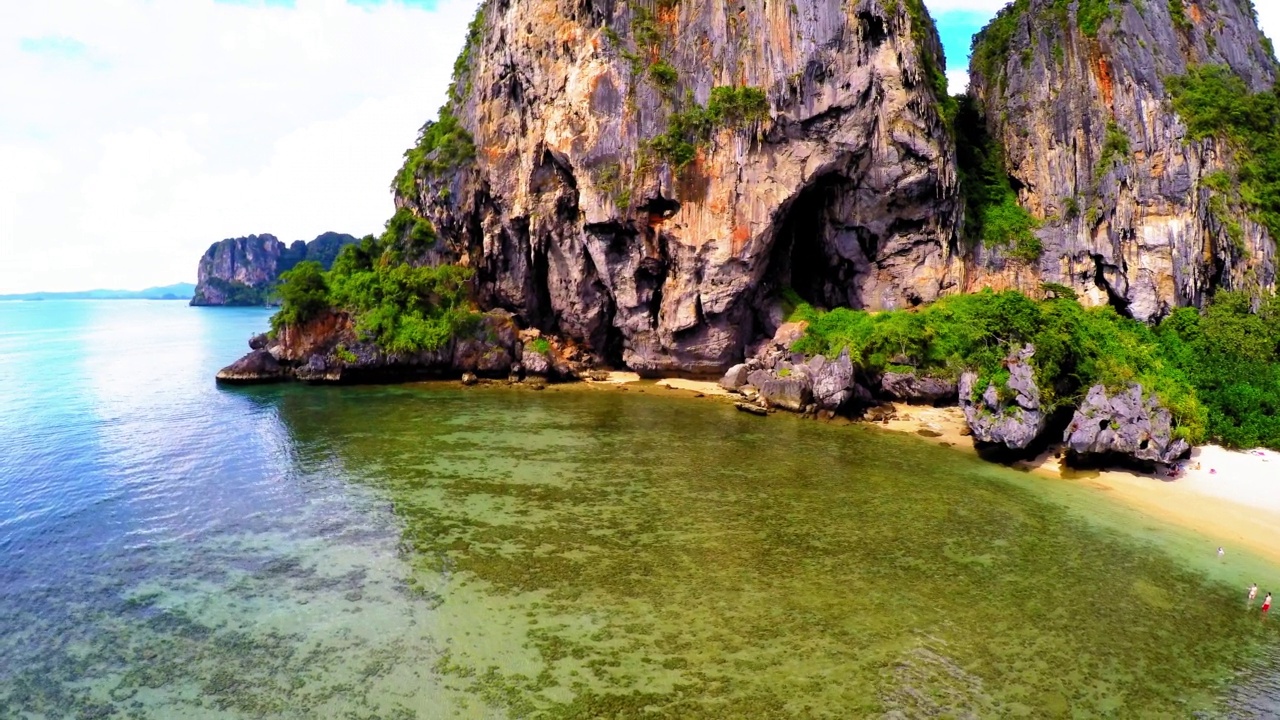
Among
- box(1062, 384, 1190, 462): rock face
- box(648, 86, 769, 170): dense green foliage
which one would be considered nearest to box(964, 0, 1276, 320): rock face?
box(1062, 384, 1190, 462): rock face

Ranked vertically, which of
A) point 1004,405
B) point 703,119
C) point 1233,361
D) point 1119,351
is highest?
point 703,119

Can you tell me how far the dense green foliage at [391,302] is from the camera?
35.8 meters

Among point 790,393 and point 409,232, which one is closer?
point 790,393

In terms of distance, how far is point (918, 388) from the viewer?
2850 cm

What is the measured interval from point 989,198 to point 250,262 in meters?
132

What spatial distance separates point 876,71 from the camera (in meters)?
31.0

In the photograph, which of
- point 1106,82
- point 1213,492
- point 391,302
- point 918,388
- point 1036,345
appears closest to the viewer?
point 1213,492

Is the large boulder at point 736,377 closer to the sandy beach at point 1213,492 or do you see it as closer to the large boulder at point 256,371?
the sandy beach at point 1213,492

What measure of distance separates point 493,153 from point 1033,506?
A: 3229 cm

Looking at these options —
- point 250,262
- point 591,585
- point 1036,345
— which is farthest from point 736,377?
point 250,262

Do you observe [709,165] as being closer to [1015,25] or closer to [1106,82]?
[1015,25]

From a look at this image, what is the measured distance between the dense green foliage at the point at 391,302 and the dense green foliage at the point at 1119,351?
21035mm

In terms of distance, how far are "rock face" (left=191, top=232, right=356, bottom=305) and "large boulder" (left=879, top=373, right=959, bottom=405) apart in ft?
389

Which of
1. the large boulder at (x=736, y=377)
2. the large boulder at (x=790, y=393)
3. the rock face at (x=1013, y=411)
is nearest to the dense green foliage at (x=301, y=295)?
the large boulder at (x=736, y=377)
